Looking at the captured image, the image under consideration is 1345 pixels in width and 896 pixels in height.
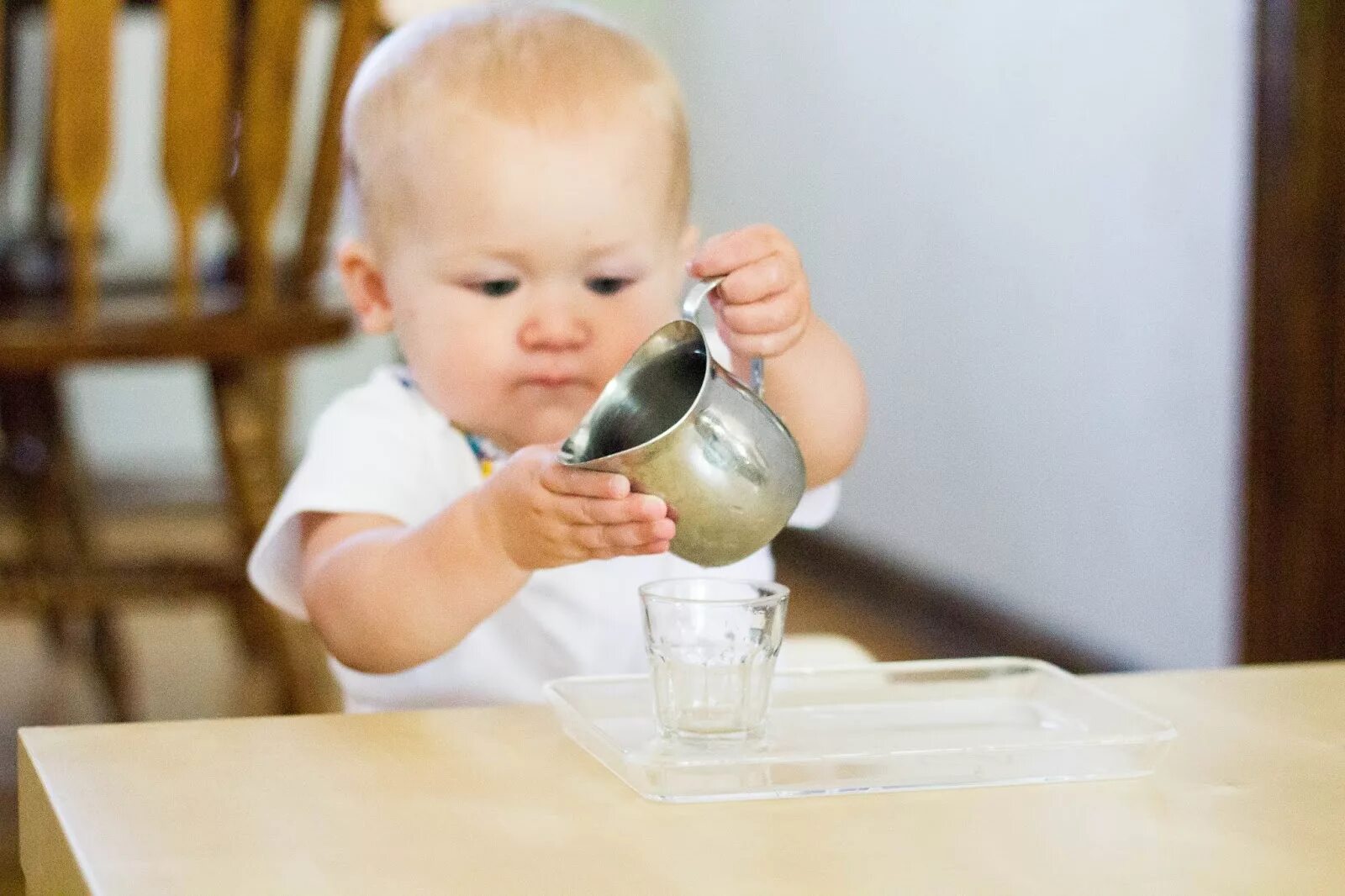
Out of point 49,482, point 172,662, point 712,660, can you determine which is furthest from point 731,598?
point 172,662

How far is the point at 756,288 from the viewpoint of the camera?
78cm

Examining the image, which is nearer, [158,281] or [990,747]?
[990,747]

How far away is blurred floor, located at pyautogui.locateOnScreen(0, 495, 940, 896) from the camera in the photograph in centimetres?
209

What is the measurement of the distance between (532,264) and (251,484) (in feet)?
2.73

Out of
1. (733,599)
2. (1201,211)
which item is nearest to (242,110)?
(1201,211)

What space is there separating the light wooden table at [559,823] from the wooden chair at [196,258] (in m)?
1.05

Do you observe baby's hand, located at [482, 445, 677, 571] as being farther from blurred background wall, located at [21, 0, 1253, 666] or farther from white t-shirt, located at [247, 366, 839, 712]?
blurred background wall, located at [21, 0, 1253, 666]

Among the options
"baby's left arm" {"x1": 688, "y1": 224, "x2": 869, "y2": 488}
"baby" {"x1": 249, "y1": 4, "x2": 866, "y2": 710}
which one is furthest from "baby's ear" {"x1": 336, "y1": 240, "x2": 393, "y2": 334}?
"baby's left arm" {"x1": 688, "y1": 224, "x2": 869, "y2": 488}

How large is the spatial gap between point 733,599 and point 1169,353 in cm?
144

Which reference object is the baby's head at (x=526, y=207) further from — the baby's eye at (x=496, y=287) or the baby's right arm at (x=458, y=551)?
the baby's right arm at (x=458, y=551)

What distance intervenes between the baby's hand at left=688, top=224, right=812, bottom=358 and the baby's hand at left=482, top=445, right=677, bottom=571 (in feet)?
0.37

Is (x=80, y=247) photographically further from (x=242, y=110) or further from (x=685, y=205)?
(x=685, y=205)

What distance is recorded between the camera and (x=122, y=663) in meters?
2.16

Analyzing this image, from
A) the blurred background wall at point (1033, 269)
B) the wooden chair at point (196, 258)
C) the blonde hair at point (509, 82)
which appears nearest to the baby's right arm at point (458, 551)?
the blonde hair at point (509, 82)
